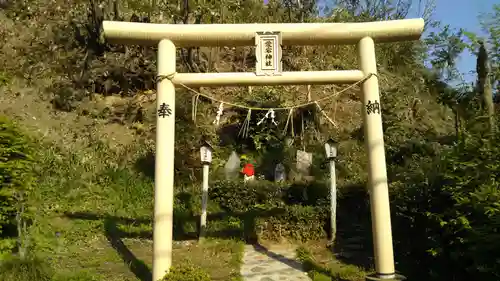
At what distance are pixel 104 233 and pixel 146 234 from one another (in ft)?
2.64

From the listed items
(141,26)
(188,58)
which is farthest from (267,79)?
(188,58)

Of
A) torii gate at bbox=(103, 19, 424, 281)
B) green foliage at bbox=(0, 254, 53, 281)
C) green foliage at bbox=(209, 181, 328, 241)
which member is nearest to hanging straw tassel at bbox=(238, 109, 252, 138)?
green foliage at bbox=(209, 181, 328, 241)

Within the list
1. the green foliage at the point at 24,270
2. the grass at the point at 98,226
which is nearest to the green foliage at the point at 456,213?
the grass at the point at 98,226

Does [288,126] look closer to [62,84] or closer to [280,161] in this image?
[280,161]

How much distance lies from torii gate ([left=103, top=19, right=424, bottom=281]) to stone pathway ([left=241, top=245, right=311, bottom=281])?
1.44 metres

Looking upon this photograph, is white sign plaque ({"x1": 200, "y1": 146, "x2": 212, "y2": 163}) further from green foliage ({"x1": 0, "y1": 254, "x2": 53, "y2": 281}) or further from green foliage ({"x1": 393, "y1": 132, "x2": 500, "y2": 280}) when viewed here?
green foliage ({"x1": 393, "y1": 132, "x2": 500, "y2": 280})

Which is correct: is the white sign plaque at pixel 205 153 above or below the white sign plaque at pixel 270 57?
below

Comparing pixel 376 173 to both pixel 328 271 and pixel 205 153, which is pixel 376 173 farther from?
pixel 205 153

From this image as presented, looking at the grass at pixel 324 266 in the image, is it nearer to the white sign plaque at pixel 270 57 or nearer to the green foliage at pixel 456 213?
the green foliage at pixel 456 213

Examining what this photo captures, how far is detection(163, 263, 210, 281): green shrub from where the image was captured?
18.8ft

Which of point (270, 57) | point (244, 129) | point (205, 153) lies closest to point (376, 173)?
point (270, 57)

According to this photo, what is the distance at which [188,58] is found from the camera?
14297 millimetres

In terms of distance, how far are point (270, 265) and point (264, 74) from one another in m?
3.33

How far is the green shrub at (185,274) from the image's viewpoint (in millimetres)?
5719
